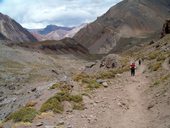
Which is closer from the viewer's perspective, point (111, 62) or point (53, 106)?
point (53, 106)

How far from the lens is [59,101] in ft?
77.8

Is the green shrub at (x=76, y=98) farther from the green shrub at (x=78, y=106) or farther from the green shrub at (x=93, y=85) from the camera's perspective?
the green shrub at (x=93, y=85)

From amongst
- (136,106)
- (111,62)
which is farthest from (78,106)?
(111,62)

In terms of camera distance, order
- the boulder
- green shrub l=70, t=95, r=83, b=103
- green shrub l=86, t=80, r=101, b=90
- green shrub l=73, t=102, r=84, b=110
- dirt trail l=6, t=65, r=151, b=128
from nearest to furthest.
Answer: dirt trail l=6, t=65, r=151, b=128
green shrub l=73, t=102, r=84, b=110
green shrub l=70, t=95, r=83, b=103
green shrub l=86, t=80, r=101, b=90
the boulder

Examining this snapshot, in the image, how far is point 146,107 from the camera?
2394 cm

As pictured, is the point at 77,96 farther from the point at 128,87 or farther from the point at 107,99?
the point at 128,87

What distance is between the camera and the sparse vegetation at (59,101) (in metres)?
22.4

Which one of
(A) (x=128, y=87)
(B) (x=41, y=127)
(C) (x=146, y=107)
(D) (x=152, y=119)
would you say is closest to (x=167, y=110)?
(D) (x=152, y=119)

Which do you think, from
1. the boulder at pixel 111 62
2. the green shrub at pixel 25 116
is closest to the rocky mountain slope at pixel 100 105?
the green shrub at pixel 25 116

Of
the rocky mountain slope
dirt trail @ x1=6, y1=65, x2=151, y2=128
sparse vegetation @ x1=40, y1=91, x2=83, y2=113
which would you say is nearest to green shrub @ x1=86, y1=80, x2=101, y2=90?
the rocky mountain slope

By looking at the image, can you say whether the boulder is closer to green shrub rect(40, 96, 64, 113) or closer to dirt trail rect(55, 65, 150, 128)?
dirt trail rect(55, 65, 150, 128)

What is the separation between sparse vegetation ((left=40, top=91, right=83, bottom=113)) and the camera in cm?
2244

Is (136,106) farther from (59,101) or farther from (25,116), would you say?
(25,116)

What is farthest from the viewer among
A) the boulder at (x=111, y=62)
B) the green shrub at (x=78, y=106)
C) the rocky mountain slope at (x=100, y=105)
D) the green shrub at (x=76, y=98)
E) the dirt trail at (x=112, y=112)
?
the boulder at (x=111, y=62)
